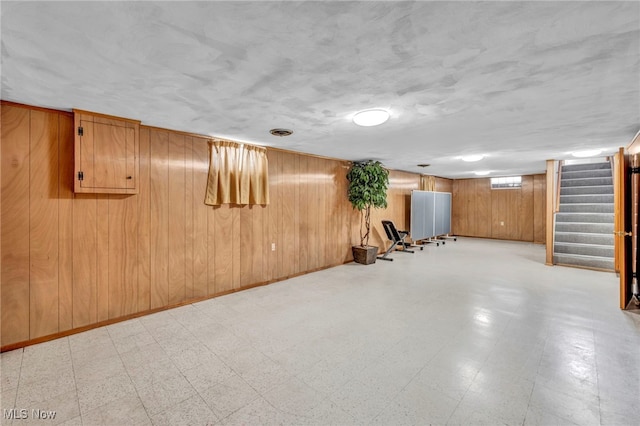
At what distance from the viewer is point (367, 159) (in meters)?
5.75

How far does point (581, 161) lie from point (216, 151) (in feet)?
22.2

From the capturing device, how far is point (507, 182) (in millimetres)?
9156

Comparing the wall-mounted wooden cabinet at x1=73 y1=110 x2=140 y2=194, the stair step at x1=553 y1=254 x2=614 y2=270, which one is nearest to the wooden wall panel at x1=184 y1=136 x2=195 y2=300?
the wall-mounted wooden cabinet at x1=73 y1=110 x2=140 y2=194

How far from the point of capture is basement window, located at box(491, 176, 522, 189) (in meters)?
8.94

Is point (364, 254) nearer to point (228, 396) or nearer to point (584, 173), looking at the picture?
point (228, 396)

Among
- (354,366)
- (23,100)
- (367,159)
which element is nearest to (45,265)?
(23,100)

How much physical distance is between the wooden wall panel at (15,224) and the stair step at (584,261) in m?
8.10

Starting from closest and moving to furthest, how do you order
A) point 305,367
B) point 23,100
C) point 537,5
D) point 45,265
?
point 537,5
point 305,367
point 23,100
point 45,265

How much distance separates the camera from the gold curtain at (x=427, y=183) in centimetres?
869

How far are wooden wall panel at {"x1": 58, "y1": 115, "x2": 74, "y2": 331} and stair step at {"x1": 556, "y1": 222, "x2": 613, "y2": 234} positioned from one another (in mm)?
8092

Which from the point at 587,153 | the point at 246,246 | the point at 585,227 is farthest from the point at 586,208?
the point at 246,246

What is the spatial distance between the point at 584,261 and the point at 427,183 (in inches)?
168

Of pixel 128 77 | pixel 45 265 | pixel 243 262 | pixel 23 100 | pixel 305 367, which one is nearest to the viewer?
pixel 128 77

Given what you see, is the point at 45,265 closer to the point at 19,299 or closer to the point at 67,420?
the point at 19,299
